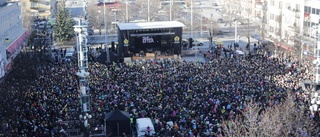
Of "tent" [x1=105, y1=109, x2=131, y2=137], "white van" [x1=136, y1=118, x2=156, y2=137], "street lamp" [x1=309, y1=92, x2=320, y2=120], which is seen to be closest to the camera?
"street lamp" [x1=309, y1=92, x2=320, y2=120]

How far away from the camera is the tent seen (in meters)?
18.5

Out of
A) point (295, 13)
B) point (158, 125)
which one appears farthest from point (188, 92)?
point (295, 13)

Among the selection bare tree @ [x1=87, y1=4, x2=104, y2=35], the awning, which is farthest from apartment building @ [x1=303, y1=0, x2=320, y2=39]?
bare tree @ [x1=87, y1=4, x2=104, y2=35]

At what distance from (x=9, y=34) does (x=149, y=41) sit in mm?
10972

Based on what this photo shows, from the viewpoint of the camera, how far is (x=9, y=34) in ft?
124

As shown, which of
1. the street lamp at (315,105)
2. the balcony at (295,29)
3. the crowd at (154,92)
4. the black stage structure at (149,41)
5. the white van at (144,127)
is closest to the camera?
the street lamp at (315,105)

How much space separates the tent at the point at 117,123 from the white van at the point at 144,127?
0.46 metres

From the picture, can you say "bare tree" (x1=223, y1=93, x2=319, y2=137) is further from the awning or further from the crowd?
the awning

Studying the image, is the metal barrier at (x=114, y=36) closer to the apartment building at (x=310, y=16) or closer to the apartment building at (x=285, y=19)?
the apartment building at (x=285, y=19)

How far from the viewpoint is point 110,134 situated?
18.0 meters

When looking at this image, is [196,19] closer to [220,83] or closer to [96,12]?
[96,12]

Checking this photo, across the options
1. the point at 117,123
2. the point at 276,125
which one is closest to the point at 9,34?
the point at 117,123

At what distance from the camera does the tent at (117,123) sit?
18453 mm

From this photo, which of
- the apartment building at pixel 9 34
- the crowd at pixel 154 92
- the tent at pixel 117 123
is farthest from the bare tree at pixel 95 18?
the tent at pixel 117 123
